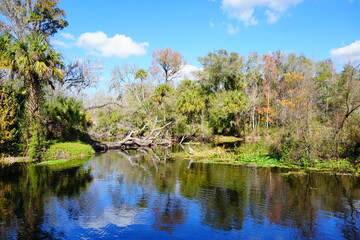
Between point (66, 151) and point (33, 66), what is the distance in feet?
20.3

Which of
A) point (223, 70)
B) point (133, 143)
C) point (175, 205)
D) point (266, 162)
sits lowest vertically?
point (175, 205)

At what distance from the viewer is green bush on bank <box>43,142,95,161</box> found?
1747cm

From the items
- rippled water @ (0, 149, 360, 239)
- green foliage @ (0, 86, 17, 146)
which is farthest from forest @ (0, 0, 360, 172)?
rippled water @ (0, 149, 360, 239)

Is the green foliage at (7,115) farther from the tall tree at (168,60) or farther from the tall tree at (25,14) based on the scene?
the tall tree at (168,60)

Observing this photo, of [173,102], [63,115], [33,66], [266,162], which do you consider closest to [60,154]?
[63,115]

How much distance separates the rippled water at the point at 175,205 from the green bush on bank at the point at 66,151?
13.2ft

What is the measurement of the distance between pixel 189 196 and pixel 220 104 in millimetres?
33802

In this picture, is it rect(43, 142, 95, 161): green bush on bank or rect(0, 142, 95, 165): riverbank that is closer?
rect(0, 142, 95, 165): riverbank

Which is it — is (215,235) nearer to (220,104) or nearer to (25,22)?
(25,22)

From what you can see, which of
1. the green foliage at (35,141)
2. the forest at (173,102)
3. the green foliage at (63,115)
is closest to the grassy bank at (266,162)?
the forest at (173,102)

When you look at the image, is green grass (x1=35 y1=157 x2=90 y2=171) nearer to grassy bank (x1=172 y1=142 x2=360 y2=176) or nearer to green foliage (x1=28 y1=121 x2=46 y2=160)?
green foliage (x1=28 y1=121 x2=46 y2=160)

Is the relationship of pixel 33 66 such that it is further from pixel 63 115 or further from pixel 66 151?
pixel 66 151

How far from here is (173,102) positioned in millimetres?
39875

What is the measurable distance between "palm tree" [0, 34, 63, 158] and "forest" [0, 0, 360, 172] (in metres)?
0.06
